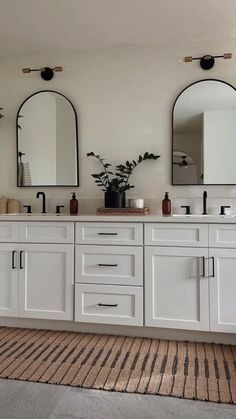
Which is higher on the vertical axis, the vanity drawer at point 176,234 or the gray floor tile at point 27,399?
the vanity drawer at point 176,234

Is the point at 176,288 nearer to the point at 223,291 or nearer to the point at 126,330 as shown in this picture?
the point at 223,291

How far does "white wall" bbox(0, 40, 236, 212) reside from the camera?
9.89 feet

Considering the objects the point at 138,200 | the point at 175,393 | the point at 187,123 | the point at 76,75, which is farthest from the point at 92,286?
the point at 76,75

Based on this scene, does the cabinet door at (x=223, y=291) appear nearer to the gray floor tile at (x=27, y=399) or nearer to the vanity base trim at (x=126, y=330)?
the vanity base trim at (x=126, y=330)

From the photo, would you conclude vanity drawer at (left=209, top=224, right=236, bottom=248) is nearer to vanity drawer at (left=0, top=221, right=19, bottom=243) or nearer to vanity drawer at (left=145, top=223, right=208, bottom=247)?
vanity drawer at (left=145, top=223, right=208, bottom=247)

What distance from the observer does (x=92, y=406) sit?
1.73 meters

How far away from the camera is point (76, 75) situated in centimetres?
321

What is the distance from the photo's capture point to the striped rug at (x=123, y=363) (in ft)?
6.22

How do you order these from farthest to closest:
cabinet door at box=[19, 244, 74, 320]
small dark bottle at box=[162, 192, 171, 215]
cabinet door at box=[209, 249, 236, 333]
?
1. small dark bottle at box=[162, 192, 171, 215]
2. cabinet door at box=[19, 244, 74, 320]
3. cabinet door at box=[209, 249, 236, 333]

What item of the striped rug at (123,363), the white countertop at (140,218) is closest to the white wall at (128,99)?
the white countertop at (140,218)

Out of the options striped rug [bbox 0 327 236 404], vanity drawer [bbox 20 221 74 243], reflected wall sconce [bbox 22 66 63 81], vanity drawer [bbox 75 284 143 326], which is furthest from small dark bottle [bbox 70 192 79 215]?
reflected wall sconce [bbox 22 66 63 81]

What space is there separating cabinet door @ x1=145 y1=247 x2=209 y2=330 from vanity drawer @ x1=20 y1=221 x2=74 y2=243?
0.62 m

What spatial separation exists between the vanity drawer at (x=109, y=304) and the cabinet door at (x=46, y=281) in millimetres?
86

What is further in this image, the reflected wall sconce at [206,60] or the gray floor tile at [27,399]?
the reflected wall sconce at [206,60]
